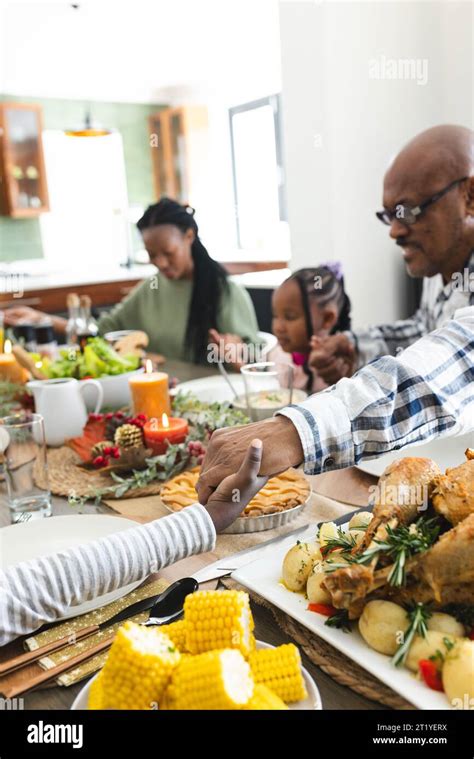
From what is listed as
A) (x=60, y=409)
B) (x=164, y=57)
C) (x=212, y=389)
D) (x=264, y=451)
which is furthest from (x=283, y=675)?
(x=164, y=57)

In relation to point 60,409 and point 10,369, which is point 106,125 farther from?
point 60,409

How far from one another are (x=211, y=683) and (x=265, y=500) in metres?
0.50

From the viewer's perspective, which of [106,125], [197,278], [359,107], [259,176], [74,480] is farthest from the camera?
[106,125]

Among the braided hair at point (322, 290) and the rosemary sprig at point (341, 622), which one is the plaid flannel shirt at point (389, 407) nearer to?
the rosemary sprig at point (341, 622)

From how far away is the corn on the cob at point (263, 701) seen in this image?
0.53 metres

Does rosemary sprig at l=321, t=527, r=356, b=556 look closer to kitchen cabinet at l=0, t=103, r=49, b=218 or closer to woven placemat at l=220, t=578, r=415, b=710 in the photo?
woven placemat at l=220, t=578, r=415, b=710

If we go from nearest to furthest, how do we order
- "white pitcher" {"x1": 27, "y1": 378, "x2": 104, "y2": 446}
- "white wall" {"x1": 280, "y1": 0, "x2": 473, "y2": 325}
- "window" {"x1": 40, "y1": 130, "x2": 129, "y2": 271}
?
"white pitcher" {"x1": 27, "y1": 378, "x2": 104, "y2": 446}, "white wall" {"x1": 280, "y1": 0, "x2": 473, "y2": 325}, "window" {"x1": 40, "y1": 130, "x2": 129, "y2": 271}

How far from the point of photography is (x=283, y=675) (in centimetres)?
56

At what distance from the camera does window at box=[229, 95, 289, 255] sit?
6.95 m

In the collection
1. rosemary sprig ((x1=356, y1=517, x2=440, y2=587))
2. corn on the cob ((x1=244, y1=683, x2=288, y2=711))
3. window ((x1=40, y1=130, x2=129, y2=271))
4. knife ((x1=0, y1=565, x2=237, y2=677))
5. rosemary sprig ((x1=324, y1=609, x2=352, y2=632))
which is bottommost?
knife ((x1=0, y1=565, x2=237, y2=677))

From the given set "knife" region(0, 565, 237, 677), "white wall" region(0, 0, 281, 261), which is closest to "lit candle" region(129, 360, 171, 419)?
"knife" region(0, 565, 237, 677)

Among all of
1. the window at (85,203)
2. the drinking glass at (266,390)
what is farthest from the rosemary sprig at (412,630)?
the window at (85,203)

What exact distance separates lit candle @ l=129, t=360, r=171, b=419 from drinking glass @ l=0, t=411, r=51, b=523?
32 centimetres

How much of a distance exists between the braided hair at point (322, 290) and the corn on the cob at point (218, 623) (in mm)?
1545
